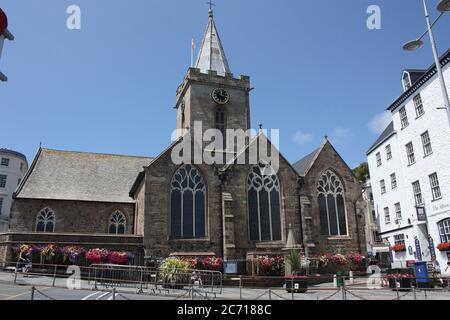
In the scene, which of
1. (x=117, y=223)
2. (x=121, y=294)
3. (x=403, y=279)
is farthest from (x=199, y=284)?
(x=117, y=223)

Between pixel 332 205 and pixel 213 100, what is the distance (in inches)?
582

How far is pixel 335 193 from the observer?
30.9m

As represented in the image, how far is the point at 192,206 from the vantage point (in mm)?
27203

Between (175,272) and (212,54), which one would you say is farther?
(212,54)

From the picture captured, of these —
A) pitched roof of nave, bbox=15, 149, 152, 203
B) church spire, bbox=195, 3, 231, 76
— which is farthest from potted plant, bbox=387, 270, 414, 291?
church spire, bbox=195, 3, 231, 76

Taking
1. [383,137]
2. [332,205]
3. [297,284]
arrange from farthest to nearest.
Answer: [383,137]
[332,205]
[297,284]

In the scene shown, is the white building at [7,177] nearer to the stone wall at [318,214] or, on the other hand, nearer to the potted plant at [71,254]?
the potted plant at [71,254]

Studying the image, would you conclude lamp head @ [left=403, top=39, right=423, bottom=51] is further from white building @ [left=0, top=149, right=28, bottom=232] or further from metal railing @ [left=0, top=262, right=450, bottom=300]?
white building @ [left=0, top=149, right=28, bottom=232]

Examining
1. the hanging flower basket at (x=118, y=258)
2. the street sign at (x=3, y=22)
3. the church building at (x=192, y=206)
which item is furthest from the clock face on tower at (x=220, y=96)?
the street sign at (x=3, y=22)

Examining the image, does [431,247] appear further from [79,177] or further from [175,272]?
[79,177]

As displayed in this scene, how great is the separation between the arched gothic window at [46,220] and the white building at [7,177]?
115ft

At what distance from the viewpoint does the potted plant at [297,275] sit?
19573mm
